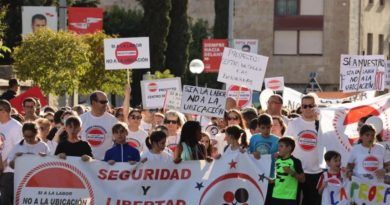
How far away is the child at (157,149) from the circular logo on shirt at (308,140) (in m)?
2.15

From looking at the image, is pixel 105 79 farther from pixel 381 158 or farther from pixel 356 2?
pixel 356 2

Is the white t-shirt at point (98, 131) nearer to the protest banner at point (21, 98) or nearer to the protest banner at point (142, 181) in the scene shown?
the protest banner at point (142, 181)

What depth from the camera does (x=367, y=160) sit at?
15.9 m

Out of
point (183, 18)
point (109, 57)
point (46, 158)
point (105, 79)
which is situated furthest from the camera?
point (183, 18)

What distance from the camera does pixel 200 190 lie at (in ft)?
51.1

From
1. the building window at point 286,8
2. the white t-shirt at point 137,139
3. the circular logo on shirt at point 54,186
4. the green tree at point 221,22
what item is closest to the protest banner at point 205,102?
the white t-shirt at point 137,139

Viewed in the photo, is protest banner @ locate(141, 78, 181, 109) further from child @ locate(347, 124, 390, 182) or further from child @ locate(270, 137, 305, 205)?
child @ locate(347, 124, 390, 182)

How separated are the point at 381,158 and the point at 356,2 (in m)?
53.6

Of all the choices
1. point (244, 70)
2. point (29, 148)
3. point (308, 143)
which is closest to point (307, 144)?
point (308, 143)

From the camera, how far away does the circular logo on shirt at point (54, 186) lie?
601 inches

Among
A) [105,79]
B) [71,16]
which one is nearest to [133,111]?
[105,79]

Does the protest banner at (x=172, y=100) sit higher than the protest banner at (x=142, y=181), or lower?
higher

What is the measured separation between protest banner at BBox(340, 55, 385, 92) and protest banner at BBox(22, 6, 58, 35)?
13819 mm

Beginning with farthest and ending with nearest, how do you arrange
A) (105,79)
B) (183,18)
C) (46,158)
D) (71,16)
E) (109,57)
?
(183,18) < (71,16) < (105,79) < (109,57) < (46,158)
